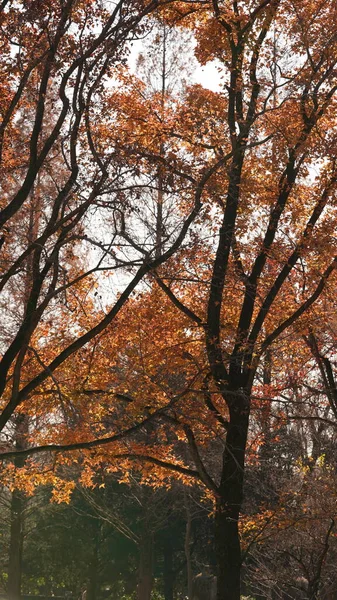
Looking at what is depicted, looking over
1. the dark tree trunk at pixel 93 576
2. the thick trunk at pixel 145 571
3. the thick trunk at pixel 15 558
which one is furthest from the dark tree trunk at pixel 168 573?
the thick trunk at pixel 15 558

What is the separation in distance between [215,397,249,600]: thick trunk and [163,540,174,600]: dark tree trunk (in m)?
16.9

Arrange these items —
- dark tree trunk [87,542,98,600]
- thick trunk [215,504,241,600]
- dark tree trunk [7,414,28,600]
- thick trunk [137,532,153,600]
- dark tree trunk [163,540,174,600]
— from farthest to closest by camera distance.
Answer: dark tree trunk [87,542,98,600] < dark tree trunk [163,540,174,600] < dark tree trunk [7,414,28,600] < thick trunk [137,532,153,600] < thick trunk [215,504,241,600]

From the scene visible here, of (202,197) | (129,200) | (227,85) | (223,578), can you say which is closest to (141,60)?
(227,85)

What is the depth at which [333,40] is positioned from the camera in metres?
10.8

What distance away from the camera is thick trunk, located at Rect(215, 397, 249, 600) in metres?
10.5

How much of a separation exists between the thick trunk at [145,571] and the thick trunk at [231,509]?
12.4 metres

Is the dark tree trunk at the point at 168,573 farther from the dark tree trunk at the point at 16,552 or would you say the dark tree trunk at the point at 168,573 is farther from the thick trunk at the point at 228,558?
the thick trunk at the point at 228,558

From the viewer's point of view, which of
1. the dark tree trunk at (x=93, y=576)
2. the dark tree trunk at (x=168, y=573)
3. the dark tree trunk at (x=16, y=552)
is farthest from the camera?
the dark tree trunk at (x=93, y=576)

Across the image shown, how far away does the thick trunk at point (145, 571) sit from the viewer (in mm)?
22047

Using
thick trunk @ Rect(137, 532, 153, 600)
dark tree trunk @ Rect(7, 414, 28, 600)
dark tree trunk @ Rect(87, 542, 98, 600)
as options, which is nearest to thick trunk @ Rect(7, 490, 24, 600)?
dark tree trunk @ Rect(7, 414, 28, 600)

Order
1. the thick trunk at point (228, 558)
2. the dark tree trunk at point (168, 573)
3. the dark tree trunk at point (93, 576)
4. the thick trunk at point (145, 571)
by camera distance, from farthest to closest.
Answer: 1. the dark tree trunk at point (93, 576)
2. the dark tree trunk at point (168, 573)
3. the thick trunk at point (145, 571)
4. the thick trunk at point (228, 558)

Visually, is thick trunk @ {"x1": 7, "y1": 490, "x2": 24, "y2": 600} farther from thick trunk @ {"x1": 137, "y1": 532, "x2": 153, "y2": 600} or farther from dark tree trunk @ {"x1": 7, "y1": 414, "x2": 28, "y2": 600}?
thick trunk @ {"x1": 137, "y1": 532, "x2": 153, "y2": 600}

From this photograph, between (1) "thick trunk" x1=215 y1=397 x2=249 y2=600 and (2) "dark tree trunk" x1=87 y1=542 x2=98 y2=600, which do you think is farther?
(2) "dark tree trunk" x1=87 y1=542 x2=98 y2=600

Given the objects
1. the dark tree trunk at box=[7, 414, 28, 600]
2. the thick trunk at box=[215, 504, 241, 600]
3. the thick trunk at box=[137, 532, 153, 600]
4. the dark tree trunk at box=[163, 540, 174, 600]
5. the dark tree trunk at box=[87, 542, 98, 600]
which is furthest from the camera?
the dark tree trunk at box=[87, 542, 98, 600]
